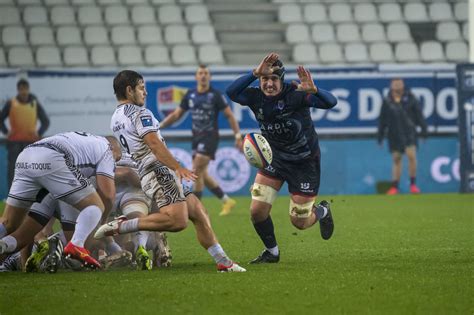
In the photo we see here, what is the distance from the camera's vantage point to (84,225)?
10.1m

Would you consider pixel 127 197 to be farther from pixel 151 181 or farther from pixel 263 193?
pixel 263 193

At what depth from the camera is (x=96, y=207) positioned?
33.7 feet

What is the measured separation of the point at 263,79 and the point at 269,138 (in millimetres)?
727

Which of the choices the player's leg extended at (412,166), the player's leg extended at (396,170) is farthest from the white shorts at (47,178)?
the player's leg extended at (396,170)

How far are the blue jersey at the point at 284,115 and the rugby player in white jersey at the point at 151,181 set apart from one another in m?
1.40

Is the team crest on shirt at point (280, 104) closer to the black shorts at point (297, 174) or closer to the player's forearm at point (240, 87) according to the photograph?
the player's forearm at point (240, 87)

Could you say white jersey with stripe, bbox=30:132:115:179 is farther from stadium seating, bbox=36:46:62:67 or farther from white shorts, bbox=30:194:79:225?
stadium seating, bbox=36:46:62:67

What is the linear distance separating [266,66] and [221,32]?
16.7 meters

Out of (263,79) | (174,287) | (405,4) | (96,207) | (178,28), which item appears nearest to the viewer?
(174,287)

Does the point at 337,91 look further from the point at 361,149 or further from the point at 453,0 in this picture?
the point at 453,0

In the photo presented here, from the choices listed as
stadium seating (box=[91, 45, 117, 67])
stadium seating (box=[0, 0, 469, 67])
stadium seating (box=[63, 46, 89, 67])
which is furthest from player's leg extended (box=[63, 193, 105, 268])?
stadium seating (box=[91, 45, 117, 67])

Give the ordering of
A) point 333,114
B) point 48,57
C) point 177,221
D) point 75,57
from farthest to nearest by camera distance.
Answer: point 75,57, point 48,57, point 333,114, point 177,221

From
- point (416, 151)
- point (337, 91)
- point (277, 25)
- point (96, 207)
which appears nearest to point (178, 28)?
point (277, 25)

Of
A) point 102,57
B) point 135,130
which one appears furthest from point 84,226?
point 102,57
